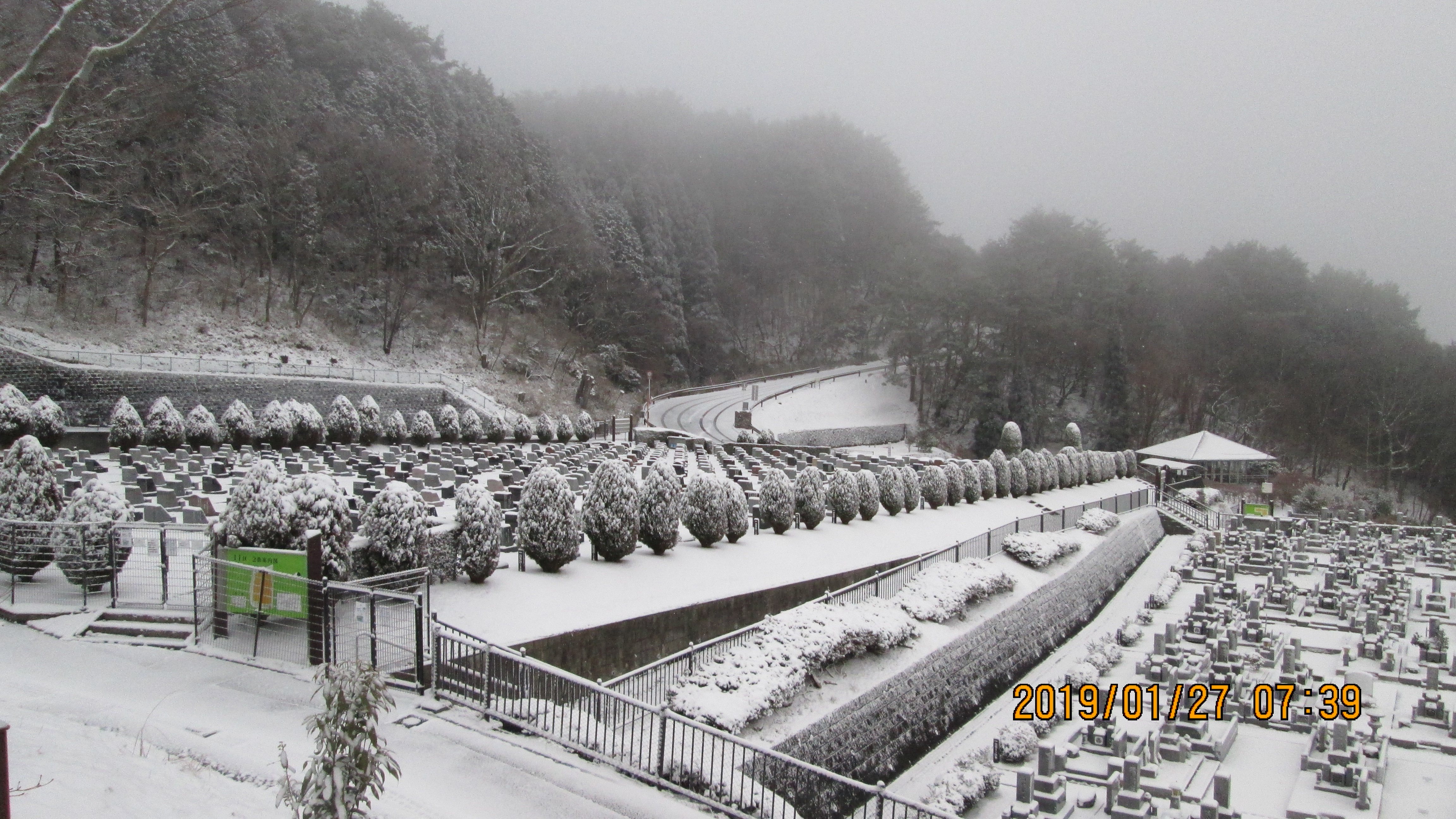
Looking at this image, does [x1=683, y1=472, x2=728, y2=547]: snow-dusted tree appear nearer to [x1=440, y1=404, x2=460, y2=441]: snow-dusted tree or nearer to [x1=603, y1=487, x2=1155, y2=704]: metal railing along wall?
[x1=603, y1=487, x2=1155, y2=704]: metal railing along wall

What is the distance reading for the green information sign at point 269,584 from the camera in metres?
8.23

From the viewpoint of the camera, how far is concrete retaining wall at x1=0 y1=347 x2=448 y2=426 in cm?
2517

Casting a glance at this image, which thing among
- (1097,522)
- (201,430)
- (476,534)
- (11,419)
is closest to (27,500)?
(476,534)

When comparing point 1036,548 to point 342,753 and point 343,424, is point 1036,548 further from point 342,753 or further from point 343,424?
point 343,424

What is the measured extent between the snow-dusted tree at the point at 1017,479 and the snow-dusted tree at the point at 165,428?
24577 millimetres

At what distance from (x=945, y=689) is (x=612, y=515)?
5493mm

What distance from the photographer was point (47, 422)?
2164 cm

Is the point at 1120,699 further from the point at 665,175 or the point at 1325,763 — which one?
the point at 665,175

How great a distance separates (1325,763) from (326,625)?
11.2 meters

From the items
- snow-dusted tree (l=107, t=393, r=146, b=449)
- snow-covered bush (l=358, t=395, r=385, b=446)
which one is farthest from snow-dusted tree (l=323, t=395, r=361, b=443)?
snow-dusted tree (l=107, t=393, r=146, b=449)

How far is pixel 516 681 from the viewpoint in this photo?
7.41 meters

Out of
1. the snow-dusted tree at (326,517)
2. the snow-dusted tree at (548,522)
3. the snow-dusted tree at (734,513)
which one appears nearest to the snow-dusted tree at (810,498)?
the snow-dusted tree at (734,513)

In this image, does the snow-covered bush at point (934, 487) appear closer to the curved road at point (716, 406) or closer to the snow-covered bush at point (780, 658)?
the snow-covered bush at point (780, 658)

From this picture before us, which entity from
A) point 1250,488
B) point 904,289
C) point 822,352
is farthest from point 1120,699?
point 822,352
